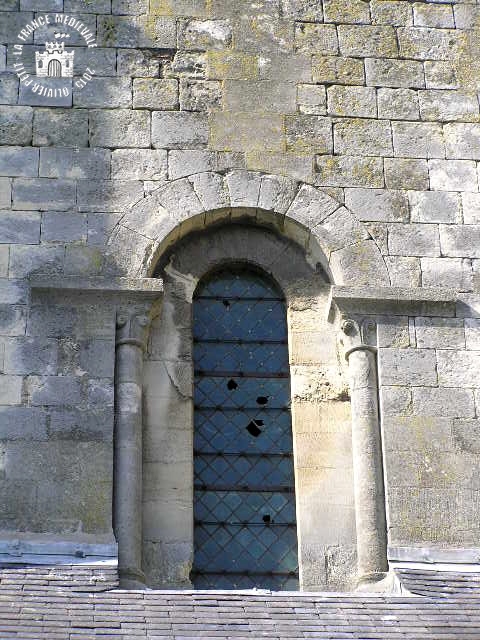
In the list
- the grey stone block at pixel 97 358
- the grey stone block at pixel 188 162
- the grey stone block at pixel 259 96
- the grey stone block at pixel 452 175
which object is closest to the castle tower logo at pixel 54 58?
the grey stone block at pixel 188 162

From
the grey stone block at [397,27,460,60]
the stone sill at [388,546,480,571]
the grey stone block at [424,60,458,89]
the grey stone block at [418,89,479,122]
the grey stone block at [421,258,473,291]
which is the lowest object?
the stone sill at [388,546,480,571]

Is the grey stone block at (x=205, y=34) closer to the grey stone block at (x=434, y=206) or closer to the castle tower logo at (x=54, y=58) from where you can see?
the castle tower logo at (x=54, y=58)

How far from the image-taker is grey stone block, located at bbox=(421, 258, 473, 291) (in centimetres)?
1147

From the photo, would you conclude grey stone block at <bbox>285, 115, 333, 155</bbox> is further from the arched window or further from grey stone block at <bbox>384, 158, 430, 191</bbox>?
the arched window

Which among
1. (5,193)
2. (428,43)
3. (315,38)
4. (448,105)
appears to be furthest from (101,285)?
(428,43)

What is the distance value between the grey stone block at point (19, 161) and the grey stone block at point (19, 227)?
327 mm

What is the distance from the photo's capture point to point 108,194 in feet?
37.8

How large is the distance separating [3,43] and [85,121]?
93 centimetres

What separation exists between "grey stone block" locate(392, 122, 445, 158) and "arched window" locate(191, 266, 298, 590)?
1.41 meters

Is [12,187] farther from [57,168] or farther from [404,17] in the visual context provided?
[404,17]

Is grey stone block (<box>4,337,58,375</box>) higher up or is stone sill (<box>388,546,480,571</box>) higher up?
grey stone block (<box>4,337,58,375</box>)

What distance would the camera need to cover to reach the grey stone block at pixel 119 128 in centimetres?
1173

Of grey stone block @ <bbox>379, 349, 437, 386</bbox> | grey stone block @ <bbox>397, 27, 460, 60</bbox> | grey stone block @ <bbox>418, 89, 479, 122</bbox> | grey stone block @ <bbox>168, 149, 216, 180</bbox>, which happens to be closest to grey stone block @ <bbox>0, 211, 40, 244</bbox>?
grey stone block @ <bbox>168, 149, 216, 180</bbox>

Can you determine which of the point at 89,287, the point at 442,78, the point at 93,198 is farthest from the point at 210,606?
the point at 442,78
